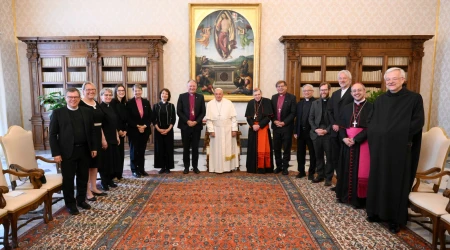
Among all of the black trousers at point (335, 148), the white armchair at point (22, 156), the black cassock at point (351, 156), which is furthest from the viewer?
the black trousers at point (335, 148)

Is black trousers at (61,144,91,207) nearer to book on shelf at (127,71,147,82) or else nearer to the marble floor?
the marble floor

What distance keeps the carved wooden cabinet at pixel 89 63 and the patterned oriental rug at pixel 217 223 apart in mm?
3803

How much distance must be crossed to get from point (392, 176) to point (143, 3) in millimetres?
7176

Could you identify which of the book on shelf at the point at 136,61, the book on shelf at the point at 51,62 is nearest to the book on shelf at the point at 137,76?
the book on shelf at the point at 136,61

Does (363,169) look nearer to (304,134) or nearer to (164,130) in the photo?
(304,134)

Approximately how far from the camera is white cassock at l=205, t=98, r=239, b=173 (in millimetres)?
5543

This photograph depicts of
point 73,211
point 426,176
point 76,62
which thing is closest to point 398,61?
point 426,176

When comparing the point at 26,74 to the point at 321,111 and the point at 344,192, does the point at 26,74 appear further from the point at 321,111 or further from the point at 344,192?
the point at 344,192

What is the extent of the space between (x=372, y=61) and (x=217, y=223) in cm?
631

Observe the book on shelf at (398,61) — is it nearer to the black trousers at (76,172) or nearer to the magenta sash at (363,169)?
the magenta sash at (363,169)

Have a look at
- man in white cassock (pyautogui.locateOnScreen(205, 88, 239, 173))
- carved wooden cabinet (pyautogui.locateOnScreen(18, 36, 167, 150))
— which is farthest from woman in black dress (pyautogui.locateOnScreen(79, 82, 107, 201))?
carved wooden cabinet (pyautogui.locateOnScreen(18, 36, 167, 150))

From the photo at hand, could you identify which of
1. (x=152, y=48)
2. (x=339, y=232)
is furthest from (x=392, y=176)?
(x=152, y=48)

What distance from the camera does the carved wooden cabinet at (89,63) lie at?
295 inches

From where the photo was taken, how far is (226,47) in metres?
7.96
